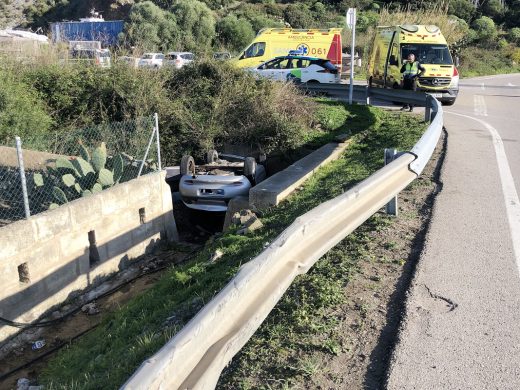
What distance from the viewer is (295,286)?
13.9ft

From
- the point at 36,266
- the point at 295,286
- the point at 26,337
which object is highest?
the point at 295,286

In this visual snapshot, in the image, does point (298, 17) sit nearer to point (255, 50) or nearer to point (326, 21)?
point (326, 21)

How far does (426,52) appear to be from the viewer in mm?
19094

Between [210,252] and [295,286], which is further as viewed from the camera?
[210,252]

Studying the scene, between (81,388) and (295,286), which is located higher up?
(295,286)

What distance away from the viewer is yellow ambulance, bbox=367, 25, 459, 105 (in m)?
18.2

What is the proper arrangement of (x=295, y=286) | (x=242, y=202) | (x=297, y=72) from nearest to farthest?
(x=295, y=286)
(x=242, y=202)
(x=297, y=72)

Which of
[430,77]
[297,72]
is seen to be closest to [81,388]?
[430,77]

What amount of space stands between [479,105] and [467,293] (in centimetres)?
1609

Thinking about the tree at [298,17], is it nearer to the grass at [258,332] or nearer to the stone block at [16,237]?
the grass at [258,332]

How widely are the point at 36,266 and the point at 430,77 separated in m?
14.7

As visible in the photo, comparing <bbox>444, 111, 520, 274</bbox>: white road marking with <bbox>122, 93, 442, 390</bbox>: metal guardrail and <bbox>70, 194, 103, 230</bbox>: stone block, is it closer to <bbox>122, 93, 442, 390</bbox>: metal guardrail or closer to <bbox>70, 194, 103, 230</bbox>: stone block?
<bbox>122, 93, 442, 390</bbox>: metal guardrail

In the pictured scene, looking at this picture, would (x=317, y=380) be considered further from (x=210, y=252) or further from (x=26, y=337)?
(x=26, y=337)

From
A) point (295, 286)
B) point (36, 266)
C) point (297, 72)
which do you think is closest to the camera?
point (295, 286)
